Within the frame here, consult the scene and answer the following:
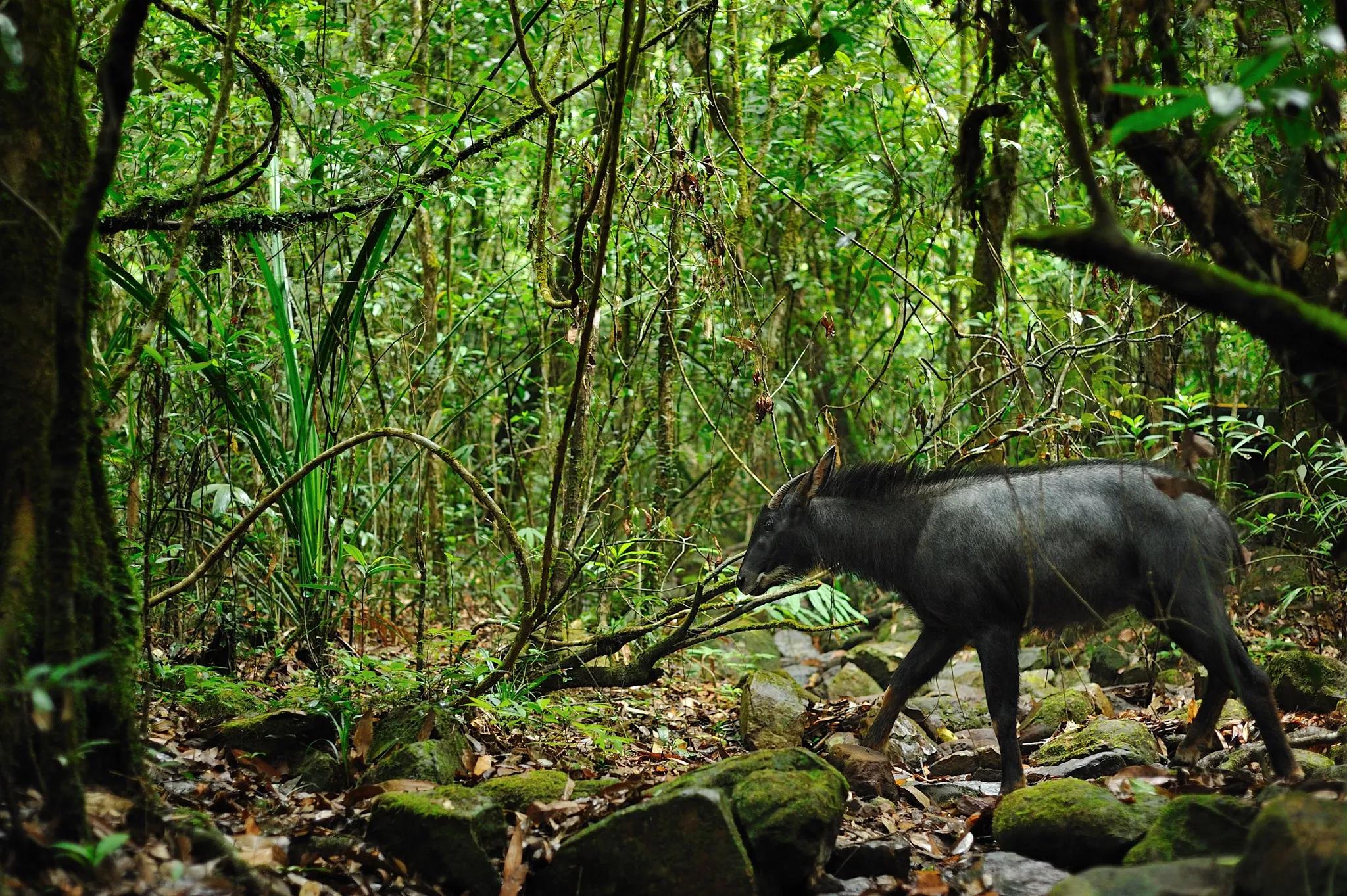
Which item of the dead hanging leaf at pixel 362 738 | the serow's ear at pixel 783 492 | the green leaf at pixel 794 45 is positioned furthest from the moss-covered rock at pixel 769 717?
the green leaf at pixel 794 45

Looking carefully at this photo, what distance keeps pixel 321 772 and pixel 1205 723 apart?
15.7ft

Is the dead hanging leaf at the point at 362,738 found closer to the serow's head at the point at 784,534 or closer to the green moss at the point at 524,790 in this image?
the green moss at the point at 524,790

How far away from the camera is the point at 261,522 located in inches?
296

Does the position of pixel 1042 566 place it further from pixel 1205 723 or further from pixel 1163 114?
pixel 1163 114

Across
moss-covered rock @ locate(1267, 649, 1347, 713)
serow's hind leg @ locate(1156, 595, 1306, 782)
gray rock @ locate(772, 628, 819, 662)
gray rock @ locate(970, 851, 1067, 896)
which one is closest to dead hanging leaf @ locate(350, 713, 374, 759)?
gray rock @ locate(970, 851, 1067, 896)

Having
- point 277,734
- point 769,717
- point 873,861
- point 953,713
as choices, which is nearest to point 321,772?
point 277,734

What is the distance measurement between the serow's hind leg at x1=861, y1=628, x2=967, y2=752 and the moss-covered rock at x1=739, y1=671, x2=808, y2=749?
42 centimetres

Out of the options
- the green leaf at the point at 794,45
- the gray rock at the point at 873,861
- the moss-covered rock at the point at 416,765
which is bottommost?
the gray rock at the point at 873,861

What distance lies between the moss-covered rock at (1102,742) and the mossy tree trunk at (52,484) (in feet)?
16.2

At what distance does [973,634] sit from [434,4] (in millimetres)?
6447

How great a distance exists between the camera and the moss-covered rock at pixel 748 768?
4.43 m

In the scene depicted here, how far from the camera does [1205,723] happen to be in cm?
609

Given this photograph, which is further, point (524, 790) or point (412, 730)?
point (412, 730)

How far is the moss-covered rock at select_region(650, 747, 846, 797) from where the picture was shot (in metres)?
4.43
